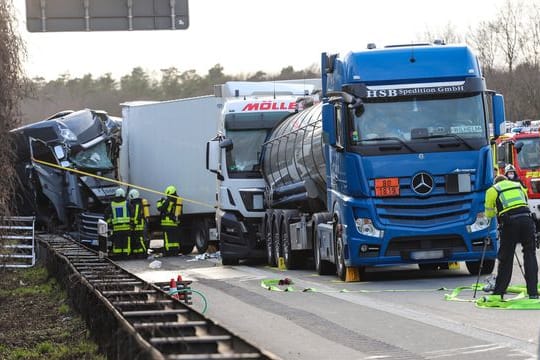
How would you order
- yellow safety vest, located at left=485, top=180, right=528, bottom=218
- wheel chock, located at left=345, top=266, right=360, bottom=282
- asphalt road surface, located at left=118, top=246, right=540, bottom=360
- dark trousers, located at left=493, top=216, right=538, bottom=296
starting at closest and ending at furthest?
asphalt road surface, located at left=118, top=246, right=540, bottom=360, dark trousers, located at left=493, top=216, right=538, bottom=296, yellow safety vest, located at left=485, top=180, right=528, bottom=218, wheel chock, located at left=345, top=266, right=360, bottom=282

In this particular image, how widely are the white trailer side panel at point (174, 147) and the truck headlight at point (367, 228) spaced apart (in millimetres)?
11746

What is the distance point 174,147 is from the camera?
2911 centimetres

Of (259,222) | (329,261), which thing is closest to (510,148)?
(259,222)

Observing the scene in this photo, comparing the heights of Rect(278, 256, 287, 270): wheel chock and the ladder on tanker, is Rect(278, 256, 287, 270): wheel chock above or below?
below

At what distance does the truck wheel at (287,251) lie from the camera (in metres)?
21.2

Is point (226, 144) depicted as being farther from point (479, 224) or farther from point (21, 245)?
point (479, 224)

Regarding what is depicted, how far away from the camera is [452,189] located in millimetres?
16688

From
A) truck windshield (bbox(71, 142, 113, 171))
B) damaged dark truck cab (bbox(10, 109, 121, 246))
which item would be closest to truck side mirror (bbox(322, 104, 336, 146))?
damaged dark truck cab (bbox(10, 109, 121, 246))

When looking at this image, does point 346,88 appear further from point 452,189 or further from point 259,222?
point 259,222

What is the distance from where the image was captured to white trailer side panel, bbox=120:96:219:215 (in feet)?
93.4

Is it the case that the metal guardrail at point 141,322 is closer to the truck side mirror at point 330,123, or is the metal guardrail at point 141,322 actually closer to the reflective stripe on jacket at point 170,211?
the truck side mirror at point 330,123

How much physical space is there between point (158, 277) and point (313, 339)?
9.90 metres

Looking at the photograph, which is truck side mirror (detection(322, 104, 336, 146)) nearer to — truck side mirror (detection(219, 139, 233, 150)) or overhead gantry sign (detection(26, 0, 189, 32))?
overhead gantry sign (detection(26, 0, 189, 32))

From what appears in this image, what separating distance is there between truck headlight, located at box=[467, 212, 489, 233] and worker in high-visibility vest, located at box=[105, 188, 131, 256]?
12.3 meters
